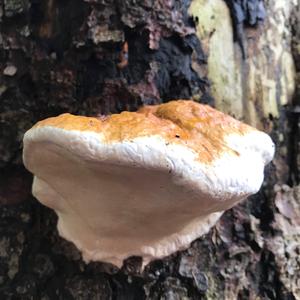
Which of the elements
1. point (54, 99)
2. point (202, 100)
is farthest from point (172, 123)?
point (54, 99)

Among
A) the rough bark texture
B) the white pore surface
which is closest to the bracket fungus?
the white pore surface

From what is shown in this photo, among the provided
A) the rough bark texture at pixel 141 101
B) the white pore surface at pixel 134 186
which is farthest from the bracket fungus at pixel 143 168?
the rough bark texture at pixel 141 101

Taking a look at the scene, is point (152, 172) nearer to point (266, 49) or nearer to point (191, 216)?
point (191, 216)

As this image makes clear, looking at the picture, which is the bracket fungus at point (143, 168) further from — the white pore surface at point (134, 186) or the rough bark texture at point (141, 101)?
the rough bark texture at point (141, 101)

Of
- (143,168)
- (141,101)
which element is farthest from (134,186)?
(141,101)

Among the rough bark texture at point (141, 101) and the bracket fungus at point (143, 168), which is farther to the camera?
the rough bark texture at point (141, 101)

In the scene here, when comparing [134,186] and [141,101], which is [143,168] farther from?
[141,101]

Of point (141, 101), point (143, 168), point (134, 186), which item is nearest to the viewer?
point (143, 168)
